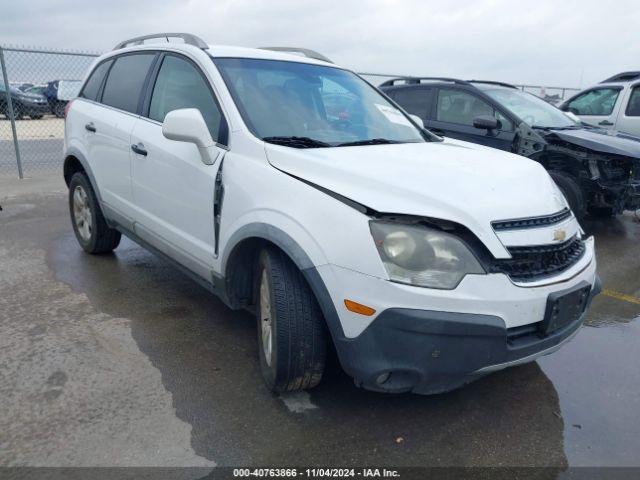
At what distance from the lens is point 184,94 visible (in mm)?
3541

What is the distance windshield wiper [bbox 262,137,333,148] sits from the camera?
2902mm

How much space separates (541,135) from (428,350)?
4.88 m

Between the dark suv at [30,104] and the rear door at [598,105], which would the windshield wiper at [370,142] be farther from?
the dark suv at [30,104]

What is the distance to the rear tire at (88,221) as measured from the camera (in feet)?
15.7

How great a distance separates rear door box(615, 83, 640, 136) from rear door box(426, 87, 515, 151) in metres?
3.51

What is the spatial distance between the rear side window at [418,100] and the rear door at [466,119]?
0.43 ft

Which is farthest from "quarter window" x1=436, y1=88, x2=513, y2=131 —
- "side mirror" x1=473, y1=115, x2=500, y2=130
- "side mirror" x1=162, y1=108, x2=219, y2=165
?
"side mirror" x1=162, y1=108, x2=219, y2=165

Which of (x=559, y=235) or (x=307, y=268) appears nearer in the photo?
(x=307, y=268)

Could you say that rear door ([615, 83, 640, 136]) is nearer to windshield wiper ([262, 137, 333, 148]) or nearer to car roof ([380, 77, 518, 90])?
car roof ([380, 77, 518, 90])

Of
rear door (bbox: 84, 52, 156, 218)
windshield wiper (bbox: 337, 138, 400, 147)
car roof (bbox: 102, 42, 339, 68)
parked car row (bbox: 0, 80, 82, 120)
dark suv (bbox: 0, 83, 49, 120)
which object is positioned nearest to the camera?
windshield wiper (bbox: 337, 138, 400, 147)

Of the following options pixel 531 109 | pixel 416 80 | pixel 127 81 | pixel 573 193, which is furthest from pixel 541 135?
pixel 127 81

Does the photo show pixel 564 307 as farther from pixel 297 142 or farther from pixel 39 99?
pixel 39 99

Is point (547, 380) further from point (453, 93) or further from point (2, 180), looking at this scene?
point (2, 180)

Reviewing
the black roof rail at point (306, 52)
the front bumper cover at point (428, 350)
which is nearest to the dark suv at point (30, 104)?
the black roof rail at point (306, 52)
